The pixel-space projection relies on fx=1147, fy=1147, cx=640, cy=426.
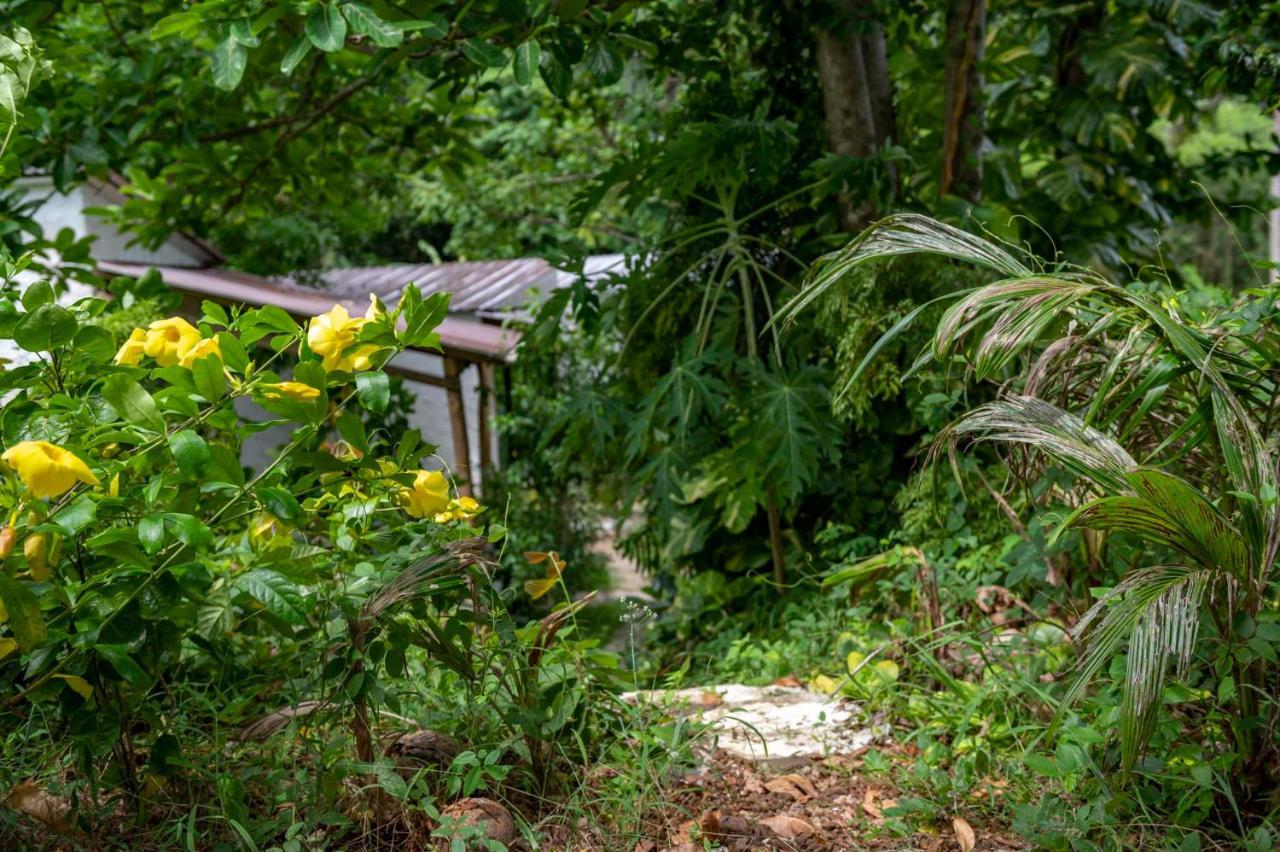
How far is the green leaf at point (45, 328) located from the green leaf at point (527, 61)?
190 centimetres

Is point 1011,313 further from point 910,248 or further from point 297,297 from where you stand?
point 297,297

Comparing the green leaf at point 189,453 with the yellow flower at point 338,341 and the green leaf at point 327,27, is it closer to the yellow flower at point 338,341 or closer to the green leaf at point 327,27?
the yellow flower at point 338,341

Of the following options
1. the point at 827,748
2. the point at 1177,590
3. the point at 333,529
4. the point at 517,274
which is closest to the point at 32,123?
the point at 333,529

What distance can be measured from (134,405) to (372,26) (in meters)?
1.79

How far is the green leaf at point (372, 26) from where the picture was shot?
3.16m

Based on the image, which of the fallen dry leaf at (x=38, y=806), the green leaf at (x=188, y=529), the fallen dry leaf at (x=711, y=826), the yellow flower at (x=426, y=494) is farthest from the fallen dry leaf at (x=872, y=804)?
the fallen dry leaf at (x=38, y=806)

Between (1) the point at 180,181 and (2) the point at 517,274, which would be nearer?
(1) the point at 180,181

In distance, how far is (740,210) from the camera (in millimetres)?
4789

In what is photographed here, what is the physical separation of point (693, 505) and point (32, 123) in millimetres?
2926

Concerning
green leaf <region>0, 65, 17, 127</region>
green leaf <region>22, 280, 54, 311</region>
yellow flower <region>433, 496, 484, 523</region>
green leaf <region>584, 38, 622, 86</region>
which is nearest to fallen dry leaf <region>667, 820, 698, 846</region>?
yellow flower <region>433, 496, 484, 523</region>

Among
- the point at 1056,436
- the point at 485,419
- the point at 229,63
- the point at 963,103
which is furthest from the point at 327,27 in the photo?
the point at 485,419

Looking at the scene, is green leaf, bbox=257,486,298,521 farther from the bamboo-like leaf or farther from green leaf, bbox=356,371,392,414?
the bamboo-like leaf

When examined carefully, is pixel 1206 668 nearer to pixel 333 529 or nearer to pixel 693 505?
pixel 333 529

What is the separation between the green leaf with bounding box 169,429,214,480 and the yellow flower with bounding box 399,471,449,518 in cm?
42
